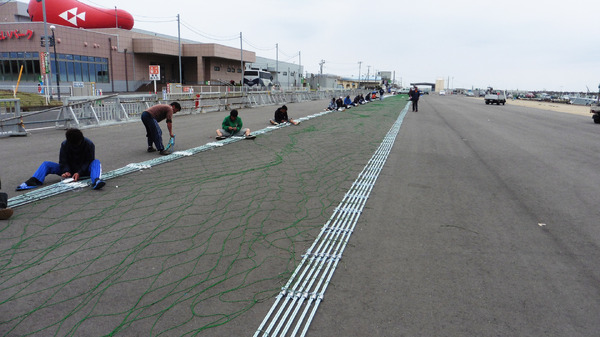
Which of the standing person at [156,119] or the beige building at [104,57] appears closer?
the standing person at [156,119]

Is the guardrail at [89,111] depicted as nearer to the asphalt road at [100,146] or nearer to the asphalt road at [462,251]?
the asphalt road at [100,146]

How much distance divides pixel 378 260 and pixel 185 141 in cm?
883

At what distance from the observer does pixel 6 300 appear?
3.09 metres

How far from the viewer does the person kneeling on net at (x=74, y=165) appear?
6145mm

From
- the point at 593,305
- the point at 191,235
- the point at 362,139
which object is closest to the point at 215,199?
the point at 191,235

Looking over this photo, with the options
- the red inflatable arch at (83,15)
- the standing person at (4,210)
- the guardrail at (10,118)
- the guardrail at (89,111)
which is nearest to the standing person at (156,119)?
the standing person at (4,210)

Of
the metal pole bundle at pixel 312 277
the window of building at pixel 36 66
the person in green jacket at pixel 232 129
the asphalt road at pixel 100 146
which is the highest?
the window of building at pixel 36 66

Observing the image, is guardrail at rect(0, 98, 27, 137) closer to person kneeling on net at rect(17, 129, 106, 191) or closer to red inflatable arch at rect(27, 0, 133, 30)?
person kneeling on net at rect(17, 129, 106, 191)

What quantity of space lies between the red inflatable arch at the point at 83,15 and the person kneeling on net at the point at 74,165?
5444 centimetres

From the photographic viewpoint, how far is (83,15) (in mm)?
55531

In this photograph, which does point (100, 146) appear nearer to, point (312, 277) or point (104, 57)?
point (312, 277)

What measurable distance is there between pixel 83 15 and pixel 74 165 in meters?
60.9

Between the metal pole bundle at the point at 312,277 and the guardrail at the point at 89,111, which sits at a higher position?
the guardrail at the point at 89,111

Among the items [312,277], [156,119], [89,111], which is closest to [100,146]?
[156,119]
